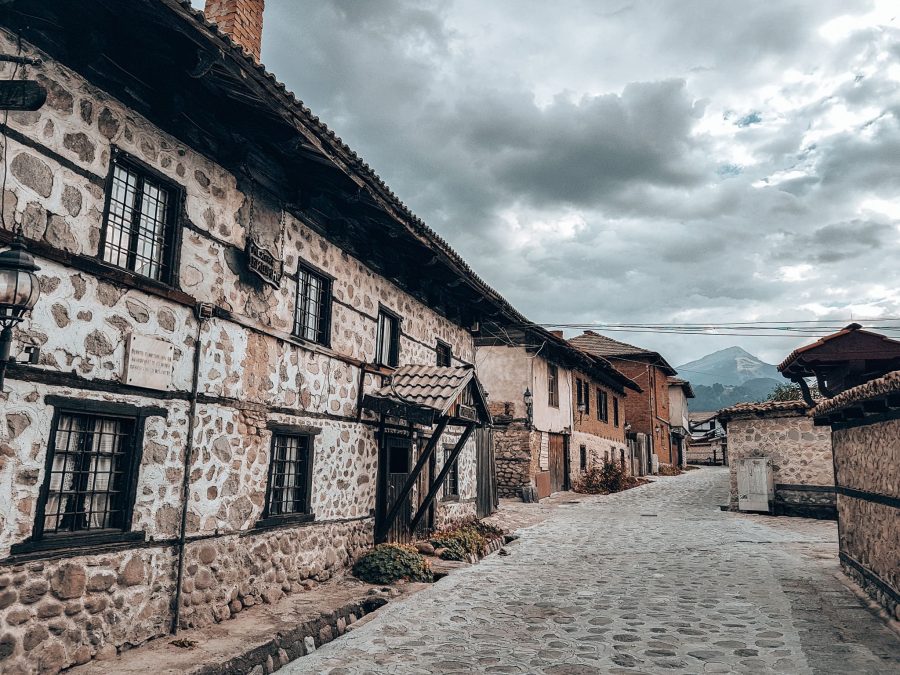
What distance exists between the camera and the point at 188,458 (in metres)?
6.44

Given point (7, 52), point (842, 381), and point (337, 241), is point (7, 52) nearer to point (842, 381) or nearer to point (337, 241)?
point (337, 241)

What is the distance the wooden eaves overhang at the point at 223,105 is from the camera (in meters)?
5.22

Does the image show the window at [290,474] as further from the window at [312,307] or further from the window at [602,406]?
the window at [602,406]

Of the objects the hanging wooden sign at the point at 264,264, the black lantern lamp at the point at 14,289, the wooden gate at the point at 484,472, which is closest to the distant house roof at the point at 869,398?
the hanging wooden sign at the point at 264,264

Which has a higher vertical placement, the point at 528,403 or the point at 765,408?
the point at 528,403

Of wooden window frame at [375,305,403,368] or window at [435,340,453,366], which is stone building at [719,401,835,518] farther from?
wooden window frame at [375,305,403,368]

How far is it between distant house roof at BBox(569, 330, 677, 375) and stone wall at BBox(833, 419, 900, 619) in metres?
27.8

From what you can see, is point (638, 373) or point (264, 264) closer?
point (264, 264)

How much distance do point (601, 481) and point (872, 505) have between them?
1755 cm

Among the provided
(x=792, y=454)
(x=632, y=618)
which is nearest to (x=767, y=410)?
(x=792, y=454)

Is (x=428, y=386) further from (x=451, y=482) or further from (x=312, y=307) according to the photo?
(x=451, y=482)

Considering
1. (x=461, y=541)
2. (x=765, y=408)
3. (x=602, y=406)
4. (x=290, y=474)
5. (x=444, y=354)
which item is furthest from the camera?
(x=602, y=406)

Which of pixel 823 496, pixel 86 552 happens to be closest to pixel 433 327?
pixel 86 552

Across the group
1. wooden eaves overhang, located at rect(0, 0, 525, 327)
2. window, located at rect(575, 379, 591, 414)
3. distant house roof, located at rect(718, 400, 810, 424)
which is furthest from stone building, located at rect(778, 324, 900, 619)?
window, located at rect(575, 379, 591, 414)
